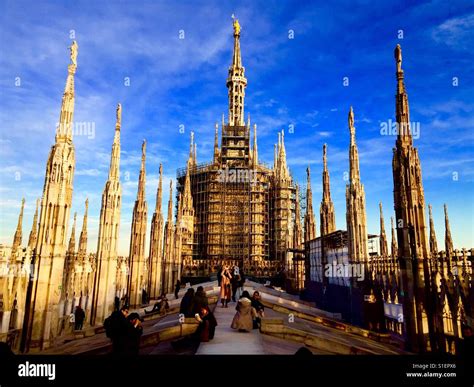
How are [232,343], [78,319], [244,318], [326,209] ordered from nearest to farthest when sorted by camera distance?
[232,343]
[244,318]
[78,319]
[326,209]

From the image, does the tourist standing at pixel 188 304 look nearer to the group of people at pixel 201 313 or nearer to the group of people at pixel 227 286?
the group of people at pixel 201 313

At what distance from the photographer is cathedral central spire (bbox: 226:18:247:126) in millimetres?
61281

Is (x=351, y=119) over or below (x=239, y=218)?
over

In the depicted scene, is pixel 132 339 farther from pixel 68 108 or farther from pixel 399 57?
pixel 399 57

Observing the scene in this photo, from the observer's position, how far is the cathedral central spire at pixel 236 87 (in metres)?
61.3

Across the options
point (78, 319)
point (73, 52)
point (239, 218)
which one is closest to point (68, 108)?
point (73, 52)

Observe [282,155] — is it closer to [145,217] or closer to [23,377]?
[145,217]

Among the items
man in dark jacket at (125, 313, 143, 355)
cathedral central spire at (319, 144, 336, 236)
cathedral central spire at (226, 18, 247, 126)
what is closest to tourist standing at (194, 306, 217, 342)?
man in dark jacket at (125, 313, 143, 355)

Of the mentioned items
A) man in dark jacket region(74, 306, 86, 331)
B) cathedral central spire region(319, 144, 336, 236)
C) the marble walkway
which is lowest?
man in dark jacket region(74, 306, 86, 331)

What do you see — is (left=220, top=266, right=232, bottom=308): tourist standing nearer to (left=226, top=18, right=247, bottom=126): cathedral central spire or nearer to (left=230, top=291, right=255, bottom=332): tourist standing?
(left=230, top=291, right=255, bottom=332): tourist standing

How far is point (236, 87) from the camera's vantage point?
6319cm

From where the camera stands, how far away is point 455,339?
1036cm

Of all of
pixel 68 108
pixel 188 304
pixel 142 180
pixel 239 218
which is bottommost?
pixel 188 304

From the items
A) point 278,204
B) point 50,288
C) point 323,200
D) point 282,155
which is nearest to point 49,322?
point 50,288
